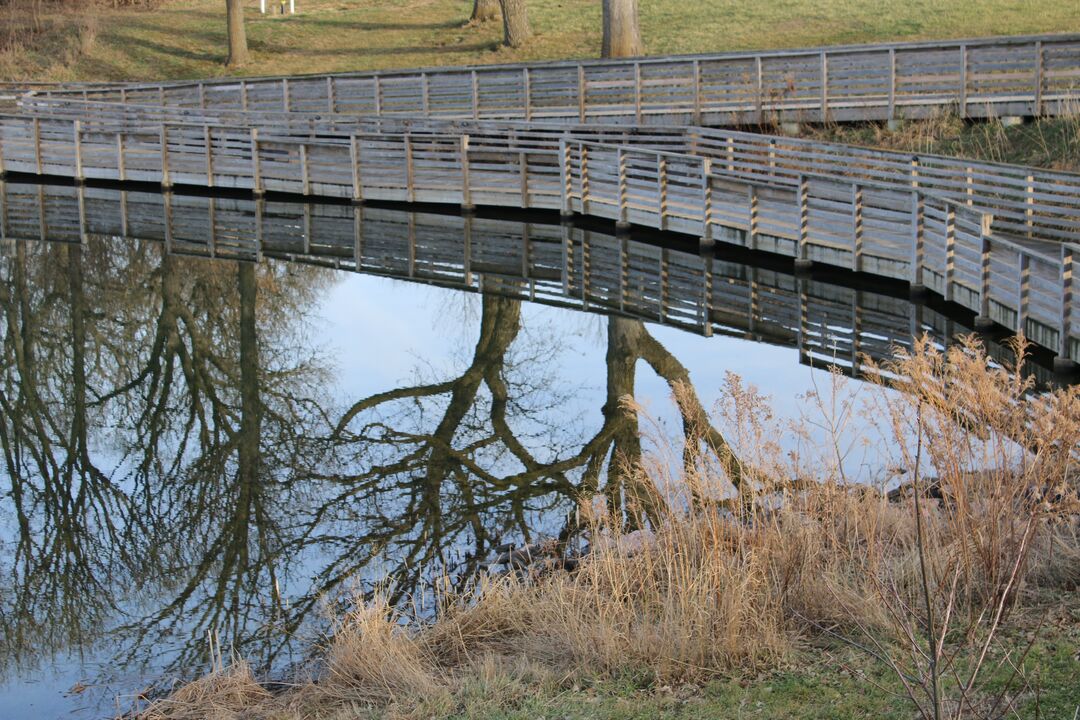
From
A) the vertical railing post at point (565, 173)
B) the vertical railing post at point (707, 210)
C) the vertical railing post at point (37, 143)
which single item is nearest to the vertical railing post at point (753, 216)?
the vertical railing post at point (707, 210)

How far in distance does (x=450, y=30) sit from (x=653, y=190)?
2551 cm

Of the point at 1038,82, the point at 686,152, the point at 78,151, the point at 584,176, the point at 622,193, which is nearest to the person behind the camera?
the point at 622,193

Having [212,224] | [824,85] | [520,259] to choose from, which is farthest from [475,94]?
[520,259]

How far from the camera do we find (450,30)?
156ft

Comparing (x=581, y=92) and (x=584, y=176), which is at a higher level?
(x=581, y=92)

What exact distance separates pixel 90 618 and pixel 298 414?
550 centimetres

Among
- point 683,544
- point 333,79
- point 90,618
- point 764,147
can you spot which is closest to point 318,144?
point 333,79

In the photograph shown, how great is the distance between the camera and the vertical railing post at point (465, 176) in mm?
27516

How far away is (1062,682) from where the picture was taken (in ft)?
22.2

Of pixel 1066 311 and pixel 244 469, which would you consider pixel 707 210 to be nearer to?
pixel 1066 311

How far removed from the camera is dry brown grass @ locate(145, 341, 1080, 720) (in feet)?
25.1

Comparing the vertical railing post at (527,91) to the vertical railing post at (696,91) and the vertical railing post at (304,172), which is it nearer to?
the vertical railing post at (696,91)

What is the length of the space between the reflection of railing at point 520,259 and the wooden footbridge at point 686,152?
74cm

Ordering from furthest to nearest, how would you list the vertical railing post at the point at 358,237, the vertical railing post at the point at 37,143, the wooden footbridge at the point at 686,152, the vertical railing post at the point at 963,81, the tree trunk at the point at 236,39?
the tree trunk at the point at 236,39 → the vertical railing post at the point at 37,143 → the vertical railing post at the point at 963,81 → the vertical railing post at the point at 358,237 → the wooden footbridge at the point at 686,152
